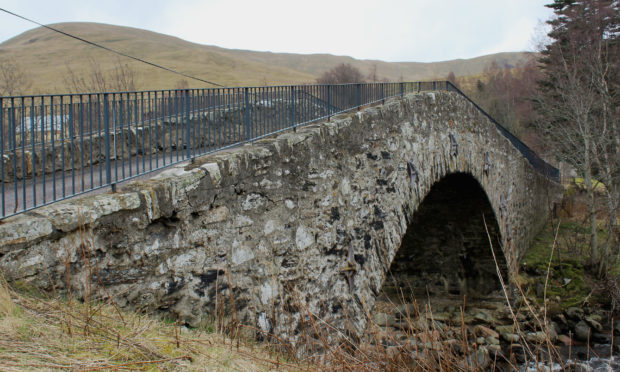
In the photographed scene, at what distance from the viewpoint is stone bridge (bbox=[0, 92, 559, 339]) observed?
3.14m

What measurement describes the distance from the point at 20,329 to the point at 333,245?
3.24 metres

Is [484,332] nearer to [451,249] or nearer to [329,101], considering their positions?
[451,249]

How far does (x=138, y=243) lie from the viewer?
3.49 m

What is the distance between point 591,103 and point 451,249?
21.0ft

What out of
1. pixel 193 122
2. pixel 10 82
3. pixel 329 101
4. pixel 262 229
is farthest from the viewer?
pixel 10 82

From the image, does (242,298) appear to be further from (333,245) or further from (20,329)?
(20,329)

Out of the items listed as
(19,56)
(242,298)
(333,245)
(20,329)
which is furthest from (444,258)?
(19,56)

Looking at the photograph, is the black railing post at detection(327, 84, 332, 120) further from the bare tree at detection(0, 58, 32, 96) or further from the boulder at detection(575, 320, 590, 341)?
the bare tree at detection(0, 58, 32, 96)

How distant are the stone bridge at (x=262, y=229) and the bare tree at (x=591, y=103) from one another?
7.96 meters

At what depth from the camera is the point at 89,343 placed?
8.84ft

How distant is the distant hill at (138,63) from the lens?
5062 centimetres

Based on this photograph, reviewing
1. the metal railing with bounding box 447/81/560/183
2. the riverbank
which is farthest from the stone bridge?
the metal railing with bounding box 447/81/560/183

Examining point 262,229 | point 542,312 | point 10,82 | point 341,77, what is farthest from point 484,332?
point 341,77

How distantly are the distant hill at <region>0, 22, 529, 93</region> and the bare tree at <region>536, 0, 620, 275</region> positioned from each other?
17.7 ft
